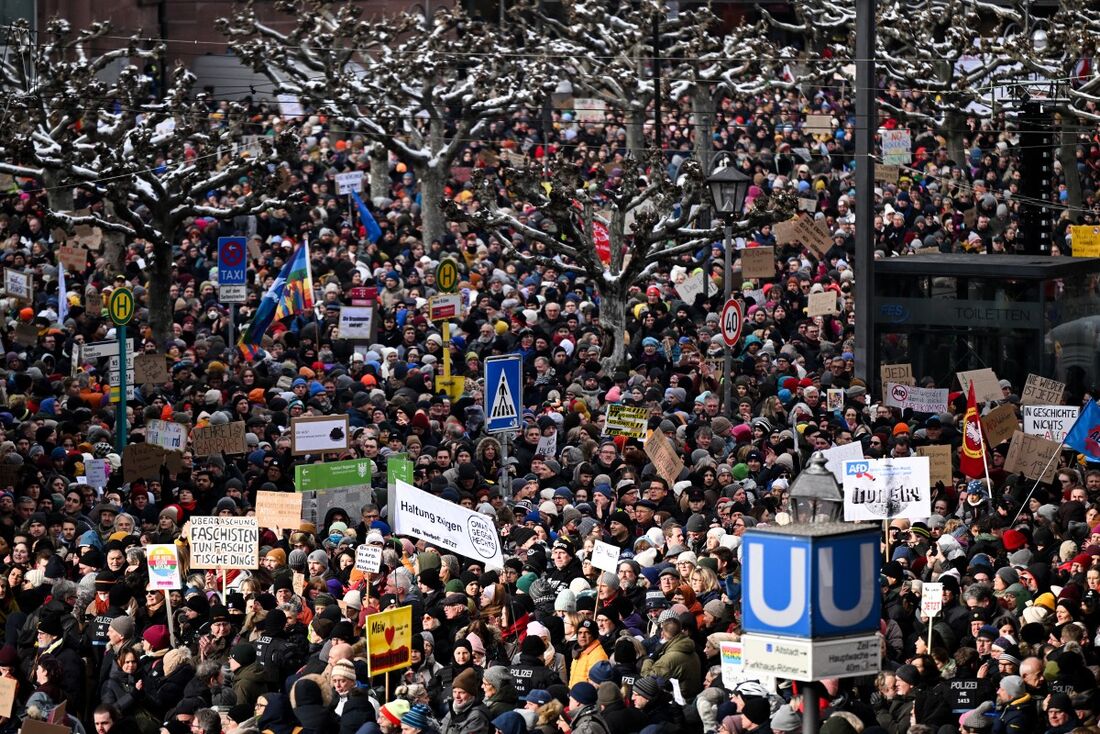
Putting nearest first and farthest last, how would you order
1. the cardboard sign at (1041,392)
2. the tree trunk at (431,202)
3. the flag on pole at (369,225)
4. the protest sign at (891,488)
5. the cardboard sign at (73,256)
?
the protest sign at (891,488) < the cardboard sign at (1041,392) < the cardboard sign at (73,256) < the flag on pole at (369,225) < the tree trunk at (431,202)

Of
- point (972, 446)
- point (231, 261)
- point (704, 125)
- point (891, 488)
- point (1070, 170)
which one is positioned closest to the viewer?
point (891, 488)

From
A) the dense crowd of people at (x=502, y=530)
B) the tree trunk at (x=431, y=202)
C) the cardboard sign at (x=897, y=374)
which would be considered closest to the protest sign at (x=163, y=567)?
the dense crowd of people at (x=502, y=530)

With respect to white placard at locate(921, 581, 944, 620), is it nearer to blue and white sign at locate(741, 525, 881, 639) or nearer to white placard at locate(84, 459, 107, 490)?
blue and white sign at locate(741, 525, 881, 639)

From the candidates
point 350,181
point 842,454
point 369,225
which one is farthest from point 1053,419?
point 350,181

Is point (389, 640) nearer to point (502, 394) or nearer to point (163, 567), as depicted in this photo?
point (163, 567)

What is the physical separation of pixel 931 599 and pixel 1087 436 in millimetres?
4993

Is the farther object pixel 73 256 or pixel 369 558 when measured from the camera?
pixel 73 256

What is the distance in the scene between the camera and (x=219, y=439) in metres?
19.8

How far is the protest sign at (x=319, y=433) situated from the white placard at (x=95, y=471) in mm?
1734

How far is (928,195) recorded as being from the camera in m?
35.5

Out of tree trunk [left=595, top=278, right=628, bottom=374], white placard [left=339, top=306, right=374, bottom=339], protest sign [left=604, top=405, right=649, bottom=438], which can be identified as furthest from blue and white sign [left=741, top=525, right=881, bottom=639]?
white placard [left=339, top=306, right=374, bottom=339]

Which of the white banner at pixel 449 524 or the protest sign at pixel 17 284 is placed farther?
the protest sign at pixel 17 284

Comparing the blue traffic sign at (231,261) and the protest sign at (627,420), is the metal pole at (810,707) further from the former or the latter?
the blue traffic sign at (231,261)

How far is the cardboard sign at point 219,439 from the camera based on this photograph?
1970 centimetres
